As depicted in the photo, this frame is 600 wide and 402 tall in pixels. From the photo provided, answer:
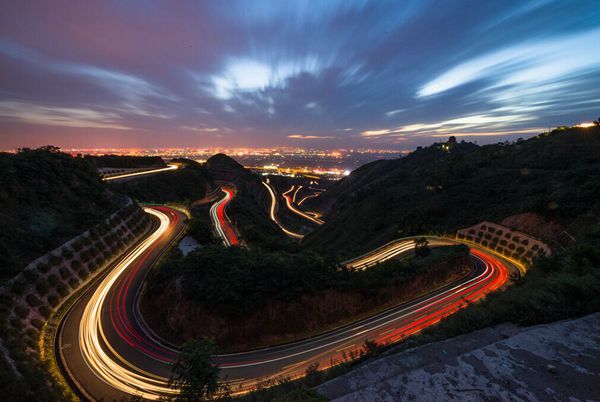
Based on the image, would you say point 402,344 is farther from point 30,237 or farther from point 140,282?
point 30,237

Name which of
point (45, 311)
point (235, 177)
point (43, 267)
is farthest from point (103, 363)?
point (235, 177)

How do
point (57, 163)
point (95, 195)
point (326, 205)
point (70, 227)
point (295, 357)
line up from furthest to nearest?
1. point (326, 205)
2. point (95, 195)
3. point (57, 163)
4. point (70, 227)
5. point (295, 357)

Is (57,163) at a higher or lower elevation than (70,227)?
higher

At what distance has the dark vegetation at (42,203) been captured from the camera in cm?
1688

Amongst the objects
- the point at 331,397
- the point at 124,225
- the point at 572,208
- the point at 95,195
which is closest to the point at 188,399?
the point at 331,397

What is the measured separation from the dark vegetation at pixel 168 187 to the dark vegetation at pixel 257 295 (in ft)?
115

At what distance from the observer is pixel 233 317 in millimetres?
15852

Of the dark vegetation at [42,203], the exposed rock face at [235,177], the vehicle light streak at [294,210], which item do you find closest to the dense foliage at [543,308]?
the dark vegetation at [42,203]

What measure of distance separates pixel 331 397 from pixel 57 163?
35.8 m

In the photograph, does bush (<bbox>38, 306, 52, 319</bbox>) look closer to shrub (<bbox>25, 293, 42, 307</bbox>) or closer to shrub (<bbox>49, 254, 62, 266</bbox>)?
shrub (<bbox>25, 293, 42, 307</bbox>)

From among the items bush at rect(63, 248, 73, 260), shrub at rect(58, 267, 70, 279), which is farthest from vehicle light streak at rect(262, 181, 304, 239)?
shrub at rect(58, 267, 70, 279)

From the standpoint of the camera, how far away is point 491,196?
40.1m

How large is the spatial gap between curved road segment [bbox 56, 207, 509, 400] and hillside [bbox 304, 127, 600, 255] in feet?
60.0

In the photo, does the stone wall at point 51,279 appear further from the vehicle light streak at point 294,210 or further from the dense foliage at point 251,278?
the vehicle light streak at point 294,210
